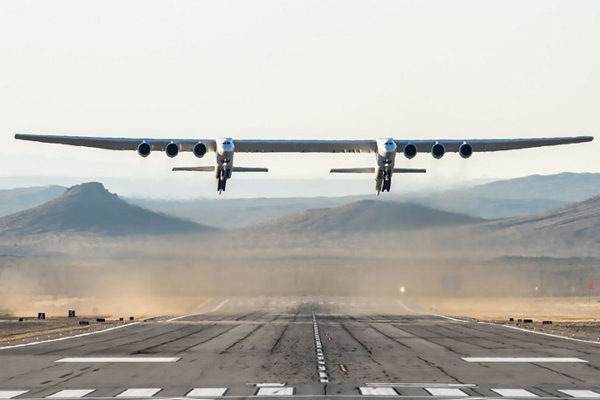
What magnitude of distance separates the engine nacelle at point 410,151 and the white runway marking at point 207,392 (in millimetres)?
28573

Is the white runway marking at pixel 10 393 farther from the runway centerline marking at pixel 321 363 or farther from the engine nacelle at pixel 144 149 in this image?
the engine nacelle at pixel 144 149

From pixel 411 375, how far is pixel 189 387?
320 inches

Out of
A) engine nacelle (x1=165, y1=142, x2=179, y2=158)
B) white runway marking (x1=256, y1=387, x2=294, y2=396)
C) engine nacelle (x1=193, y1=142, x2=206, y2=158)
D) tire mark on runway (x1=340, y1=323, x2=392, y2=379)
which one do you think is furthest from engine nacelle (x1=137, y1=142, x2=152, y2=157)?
white runway marking (x1=256, y1=387, x2=294, y2=396)

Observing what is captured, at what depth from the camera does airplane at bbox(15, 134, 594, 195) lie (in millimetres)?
55281

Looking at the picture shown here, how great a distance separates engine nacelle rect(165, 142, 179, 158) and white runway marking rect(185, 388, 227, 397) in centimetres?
2791

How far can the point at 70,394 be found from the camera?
28328 mm

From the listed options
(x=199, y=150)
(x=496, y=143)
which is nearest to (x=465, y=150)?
(x=496, y=143)

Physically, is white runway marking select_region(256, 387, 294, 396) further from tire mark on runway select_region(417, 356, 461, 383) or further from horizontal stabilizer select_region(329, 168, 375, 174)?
horizontal stabilizer select_region(329, 168, 375, 174)

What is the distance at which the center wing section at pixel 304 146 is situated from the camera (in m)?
60.0

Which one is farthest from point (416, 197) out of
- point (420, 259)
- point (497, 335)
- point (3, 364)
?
point (3, 364)

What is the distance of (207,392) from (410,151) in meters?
29.6

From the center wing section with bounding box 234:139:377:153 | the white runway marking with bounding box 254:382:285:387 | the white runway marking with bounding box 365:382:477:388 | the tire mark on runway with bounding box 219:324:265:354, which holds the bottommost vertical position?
the white runway marking with bounding box 254:382:285:387

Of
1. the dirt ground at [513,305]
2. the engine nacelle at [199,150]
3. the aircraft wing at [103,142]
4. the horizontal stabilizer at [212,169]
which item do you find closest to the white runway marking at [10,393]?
the engine nacelle at [199,150]

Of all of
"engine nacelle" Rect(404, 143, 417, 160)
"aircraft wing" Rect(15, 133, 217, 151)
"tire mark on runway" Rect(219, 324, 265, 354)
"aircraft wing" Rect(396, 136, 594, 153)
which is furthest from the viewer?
"aircraft wing" Rect(15, 133, 217, 151)
